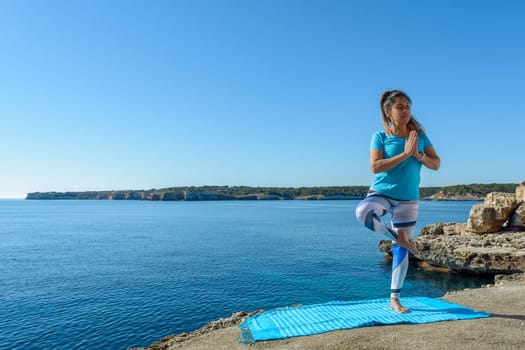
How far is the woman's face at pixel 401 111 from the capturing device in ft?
19.7

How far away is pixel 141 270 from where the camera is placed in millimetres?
29203

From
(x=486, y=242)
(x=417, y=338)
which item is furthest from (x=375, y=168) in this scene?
(x=486, y=242)

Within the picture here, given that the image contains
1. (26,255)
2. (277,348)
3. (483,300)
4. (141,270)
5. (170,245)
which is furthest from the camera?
(170,245)

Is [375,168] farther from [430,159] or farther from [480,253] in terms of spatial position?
[480,253]

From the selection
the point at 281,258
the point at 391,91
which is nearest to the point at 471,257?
the point at 281,258

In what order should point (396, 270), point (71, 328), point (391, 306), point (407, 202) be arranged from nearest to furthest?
1. point (407, 202)
2. point (396, 270)
3. point (391, 306)
4. point (71, 328)

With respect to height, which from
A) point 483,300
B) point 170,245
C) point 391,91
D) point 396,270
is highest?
point 391,91

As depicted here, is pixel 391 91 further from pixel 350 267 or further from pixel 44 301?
pixel 350 267

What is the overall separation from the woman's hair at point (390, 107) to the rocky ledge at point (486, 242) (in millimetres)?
22751

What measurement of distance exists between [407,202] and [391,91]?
1915mm

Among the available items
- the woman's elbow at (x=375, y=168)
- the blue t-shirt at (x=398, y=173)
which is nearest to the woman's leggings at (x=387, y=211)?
the blue t-shirt at (x=398, y=173)

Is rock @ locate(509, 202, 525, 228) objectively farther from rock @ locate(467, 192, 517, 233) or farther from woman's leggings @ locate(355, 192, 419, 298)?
woman's leggings @ locate(355, 192, 419, 298)

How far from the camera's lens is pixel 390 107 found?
→ 614 cm

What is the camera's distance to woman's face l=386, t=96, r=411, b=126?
600cm
